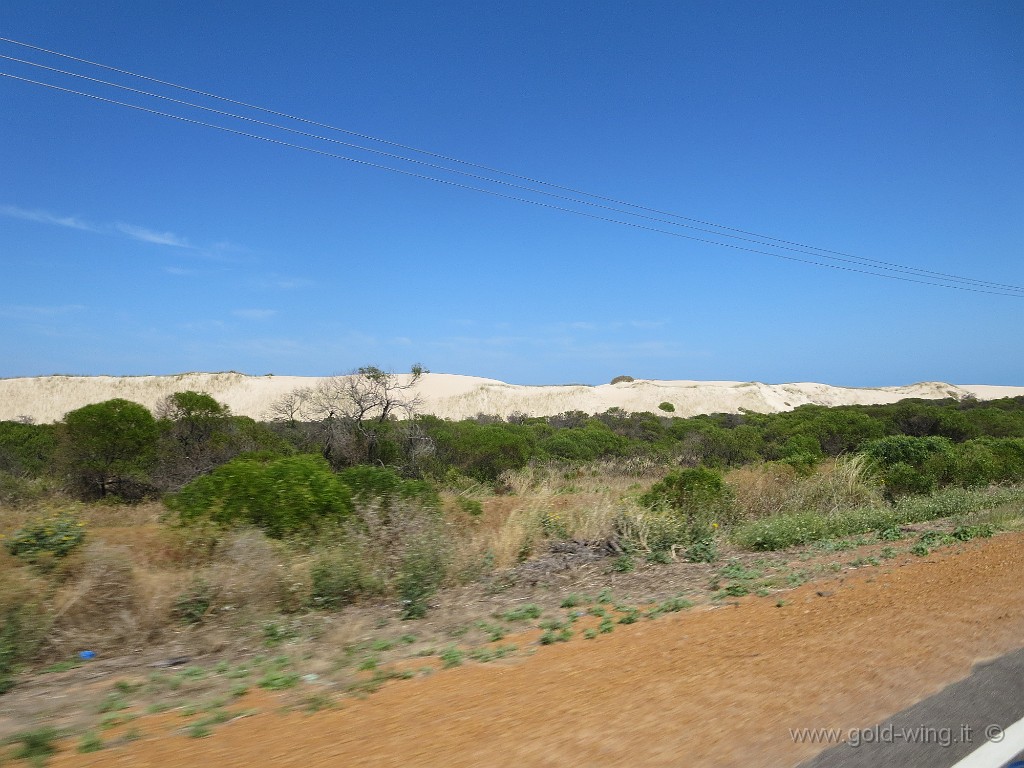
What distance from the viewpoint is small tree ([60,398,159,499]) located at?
17.9m

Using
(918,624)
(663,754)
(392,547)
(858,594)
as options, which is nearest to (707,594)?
(858,594)

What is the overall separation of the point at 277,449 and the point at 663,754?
1938cm

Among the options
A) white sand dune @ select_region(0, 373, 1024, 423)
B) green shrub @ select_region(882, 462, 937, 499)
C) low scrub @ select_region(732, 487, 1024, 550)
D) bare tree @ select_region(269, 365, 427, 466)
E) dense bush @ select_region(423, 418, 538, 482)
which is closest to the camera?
low scrub @ select_region(732, 487, 1024, 550)

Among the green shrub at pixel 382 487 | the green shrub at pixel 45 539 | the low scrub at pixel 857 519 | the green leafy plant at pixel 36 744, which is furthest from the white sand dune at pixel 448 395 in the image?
the green leafy plant at pixel 36 744

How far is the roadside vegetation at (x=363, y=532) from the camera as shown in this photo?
6750mm

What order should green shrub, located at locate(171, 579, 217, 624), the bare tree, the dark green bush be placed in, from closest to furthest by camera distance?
1. green shrub, located at locate(171, 579, 217, 624)
2. the dark green bush
3. the bare tree

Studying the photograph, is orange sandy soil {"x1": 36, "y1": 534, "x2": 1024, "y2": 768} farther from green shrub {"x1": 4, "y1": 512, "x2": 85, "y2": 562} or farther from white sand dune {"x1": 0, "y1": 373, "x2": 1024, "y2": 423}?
white sand dune {"x1": 0, "y1": 373, "x2": 1024, "y2": 423}

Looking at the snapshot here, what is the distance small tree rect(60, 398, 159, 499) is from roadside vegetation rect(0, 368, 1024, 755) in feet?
0.17

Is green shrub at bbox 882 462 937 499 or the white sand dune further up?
the white sand dune

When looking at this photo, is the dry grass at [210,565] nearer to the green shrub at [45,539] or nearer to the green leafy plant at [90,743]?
the green shrub at [45,539]

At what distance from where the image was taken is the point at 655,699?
4969 mm

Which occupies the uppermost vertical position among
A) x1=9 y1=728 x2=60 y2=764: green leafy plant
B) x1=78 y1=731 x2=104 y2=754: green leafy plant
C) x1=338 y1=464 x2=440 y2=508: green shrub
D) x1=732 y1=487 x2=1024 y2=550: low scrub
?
x1=338 y1=464 x2=440 y2=508: green shrub

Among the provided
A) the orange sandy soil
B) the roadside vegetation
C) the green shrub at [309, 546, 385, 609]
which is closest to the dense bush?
the roadside vegetation

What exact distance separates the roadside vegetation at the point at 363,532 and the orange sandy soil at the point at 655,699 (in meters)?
0.43
